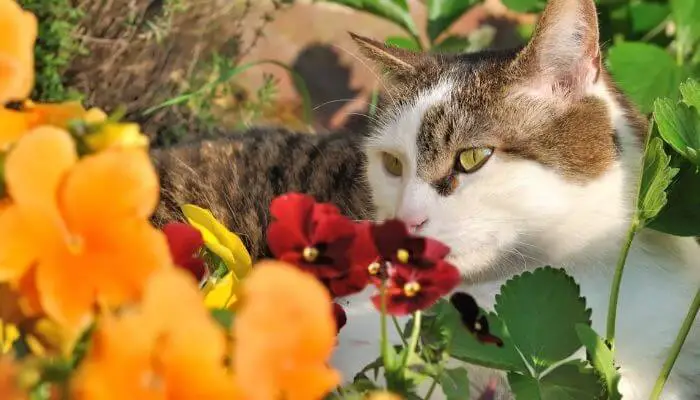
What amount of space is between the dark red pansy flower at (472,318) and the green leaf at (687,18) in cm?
138

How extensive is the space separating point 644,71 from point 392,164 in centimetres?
73

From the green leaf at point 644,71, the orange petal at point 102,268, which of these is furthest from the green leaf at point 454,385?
the green leaf at point 644,71

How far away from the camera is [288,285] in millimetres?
430

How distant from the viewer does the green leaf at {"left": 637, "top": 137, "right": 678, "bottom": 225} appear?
2.51 ft

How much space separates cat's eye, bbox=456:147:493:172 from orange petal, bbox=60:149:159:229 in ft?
2.17

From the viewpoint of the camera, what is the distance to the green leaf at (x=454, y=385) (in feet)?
1.93

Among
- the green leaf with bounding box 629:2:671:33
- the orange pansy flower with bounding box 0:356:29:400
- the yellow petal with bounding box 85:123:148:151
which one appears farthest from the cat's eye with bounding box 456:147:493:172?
the green leaf with bounding box 629:2:671:33

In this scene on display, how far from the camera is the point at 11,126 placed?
1.73 ft

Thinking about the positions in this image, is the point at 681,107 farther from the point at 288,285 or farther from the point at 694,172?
the point at 288,285

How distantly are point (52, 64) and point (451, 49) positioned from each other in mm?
984

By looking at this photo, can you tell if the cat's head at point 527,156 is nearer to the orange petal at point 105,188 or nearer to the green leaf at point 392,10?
the orange petal at point 105,188

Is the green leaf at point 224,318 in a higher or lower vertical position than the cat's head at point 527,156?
higher

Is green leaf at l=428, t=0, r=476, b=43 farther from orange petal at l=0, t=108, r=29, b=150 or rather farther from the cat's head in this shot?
orange petal at l=0, t=108, r=29, b=150

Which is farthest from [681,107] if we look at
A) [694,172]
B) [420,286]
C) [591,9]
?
[420,286]
